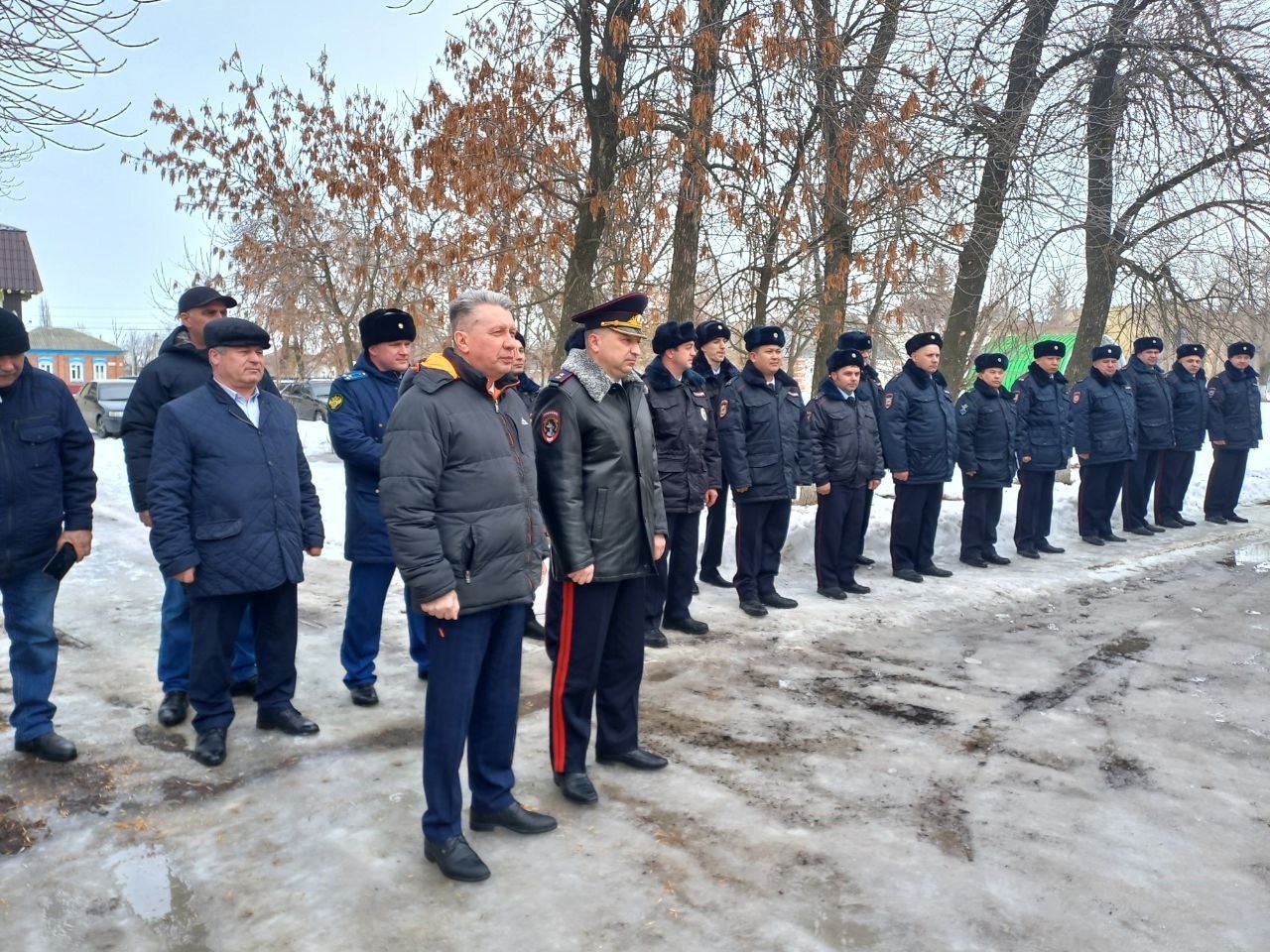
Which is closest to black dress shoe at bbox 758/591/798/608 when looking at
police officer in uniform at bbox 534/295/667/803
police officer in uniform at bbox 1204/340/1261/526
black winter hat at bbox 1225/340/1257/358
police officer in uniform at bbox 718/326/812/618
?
police officer in uniform at bbox 718/326/812/618

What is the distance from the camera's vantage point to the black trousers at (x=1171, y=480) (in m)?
12.0

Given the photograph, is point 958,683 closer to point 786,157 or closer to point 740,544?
point 740,544

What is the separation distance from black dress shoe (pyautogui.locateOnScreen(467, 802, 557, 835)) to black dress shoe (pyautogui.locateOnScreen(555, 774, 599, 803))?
0.78 feet

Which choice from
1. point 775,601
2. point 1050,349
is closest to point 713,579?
point 775,601

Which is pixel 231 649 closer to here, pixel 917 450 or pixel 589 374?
pixel 589 374

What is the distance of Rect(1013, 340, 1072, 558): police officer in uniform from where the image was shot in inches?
389

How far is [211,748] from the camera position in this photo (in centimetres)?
430

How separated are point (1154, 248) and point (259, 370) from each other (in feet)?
40.1

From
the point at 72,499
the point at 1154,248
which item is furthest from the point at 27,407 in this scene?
the point at 1154,248

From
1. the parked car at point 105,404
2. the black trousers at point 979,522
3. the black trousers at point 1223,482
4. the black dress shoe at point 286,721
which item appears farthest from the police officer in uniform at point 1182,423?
the parked car at point 105,404

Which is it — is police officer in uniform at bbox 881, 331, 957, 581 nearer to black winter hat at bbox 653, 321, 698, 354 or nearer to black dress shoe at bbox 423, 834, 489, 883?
black winter hat at bbox 653, 321, 698, 354

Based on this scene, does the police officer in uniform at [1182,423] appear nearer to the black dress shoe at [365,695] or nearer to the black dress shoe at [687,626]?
the black dress shoe at [687,626]

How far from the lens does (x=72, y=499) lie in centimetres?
441

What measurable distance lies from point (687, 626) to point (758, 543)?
1063mm
